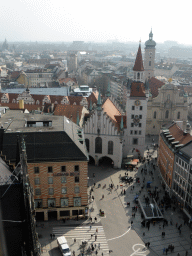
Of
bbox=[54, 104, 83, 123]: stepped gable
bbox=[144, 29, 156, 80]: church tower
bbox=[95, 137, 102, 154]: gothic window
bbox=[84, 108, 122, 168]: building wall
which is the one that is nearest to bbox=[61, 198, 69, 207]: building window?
bbox=[84, 108, 122, 168]: building wall

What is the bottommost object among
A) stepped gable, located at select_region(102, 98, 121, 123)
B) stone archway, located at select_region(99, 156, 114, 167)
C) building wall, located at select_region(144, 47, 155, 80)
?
stone archway, located at select_region(99, 156, 114, 167)

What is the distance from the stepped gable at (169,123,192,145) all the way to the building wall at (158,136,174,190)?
2740mm

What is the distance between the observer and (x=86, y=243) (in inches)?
1709

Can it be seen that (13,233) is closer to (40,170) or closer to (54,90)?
(40,170)

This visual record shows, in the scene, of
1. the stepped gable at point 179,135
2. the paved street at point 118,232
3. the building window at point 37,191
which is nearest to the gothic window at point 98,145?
the paved street at point 118,232

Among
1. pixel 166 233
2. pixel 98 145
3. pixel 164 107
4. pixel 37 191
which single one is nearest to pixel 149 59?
pixel 164 107

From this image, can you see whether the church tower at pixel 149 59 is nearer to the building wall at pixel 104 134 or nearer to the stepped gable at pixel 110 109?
the stepped gable at pixel 110 109

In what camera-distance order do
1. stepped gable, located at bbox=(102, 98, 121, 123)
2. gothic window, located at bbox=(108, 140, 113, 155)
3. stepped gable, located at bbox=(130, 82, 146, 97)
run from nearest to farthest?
gothic window, located at bbox=(108, 140, 113, 155) → stepped gable, located at bbox=(102, 98, 121, 123) → stepped gable, located at bbox=(130, 82, 146, 97)

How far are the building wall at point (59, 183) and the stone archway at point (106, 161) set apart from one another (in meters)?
23.3

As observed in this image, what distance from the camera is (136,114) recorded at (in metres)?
75.0

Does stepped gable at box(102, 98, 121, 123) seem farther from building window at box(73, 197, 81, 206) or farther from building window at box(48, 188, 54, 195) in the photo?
building window at box(48, 188, 54, 195)

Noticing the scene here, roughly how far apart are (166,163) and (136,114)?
18.7 m

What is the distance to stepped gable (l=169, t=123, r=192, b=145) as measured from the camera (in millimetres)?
55975

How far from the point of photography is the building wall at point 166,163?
187 feet
